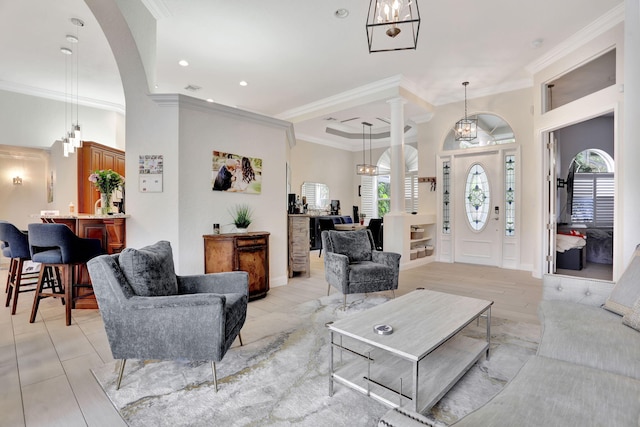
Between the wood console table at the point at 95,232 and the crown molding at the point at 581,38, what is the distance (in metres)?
6.28

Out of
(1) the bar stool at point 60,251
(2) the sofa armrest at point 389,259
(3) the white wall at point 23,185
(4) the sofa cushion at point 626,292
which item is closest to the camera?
(4) the sofa cushion at point 626,292

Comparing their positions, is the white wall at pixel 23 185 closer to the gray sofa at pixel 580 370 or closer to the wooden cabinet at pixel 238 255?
the wooden cabinet at pixel 238 255

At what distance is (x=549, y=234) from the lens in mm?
5016

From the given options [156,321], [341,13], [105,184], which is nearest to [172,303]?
[156,321]

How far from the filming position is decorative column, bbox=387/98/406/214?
5652 mm

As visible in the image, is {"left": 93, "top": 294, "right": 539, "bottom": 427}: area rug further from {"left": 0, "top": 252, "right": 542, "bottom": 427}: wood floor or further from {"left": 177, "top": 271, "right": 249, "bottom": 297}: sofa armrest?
{"left": 177, "top": 271, "right": 249, "bottom": 297}: sofa armrest

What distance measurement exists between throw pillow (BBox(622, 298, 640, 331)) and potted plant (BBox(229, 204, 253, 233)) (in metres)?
3.60

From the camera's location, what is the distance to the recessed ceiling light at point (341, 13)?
3.63 m

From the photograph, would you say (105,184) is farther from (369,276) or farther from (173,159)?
(369,276)

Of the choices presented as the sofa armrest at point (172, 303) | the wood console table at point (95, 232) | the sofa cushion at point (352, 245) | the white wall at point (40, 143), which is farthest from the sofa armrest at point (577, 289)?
the white wall at point (40, 143)

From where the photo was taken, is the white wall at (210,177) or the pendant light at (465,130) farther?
the pendant light at (465,130)

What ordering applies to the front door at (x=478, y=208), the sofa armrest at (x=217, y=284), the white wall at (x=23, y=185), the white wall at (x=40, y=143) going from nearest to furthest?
the sofa armrest at (x=217, y=284) < the white wall at (x=40, y=143) < the front door at (x=478, y=208) < the white wall at (x=23, y=185)

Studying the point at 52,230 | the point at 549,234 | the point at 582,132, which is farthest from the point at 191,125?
the point at 582,132

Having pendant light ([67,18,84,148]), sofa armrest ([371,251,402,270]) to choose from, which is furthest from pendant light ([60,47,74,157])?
sofa armrest ([371,251,402,270])
